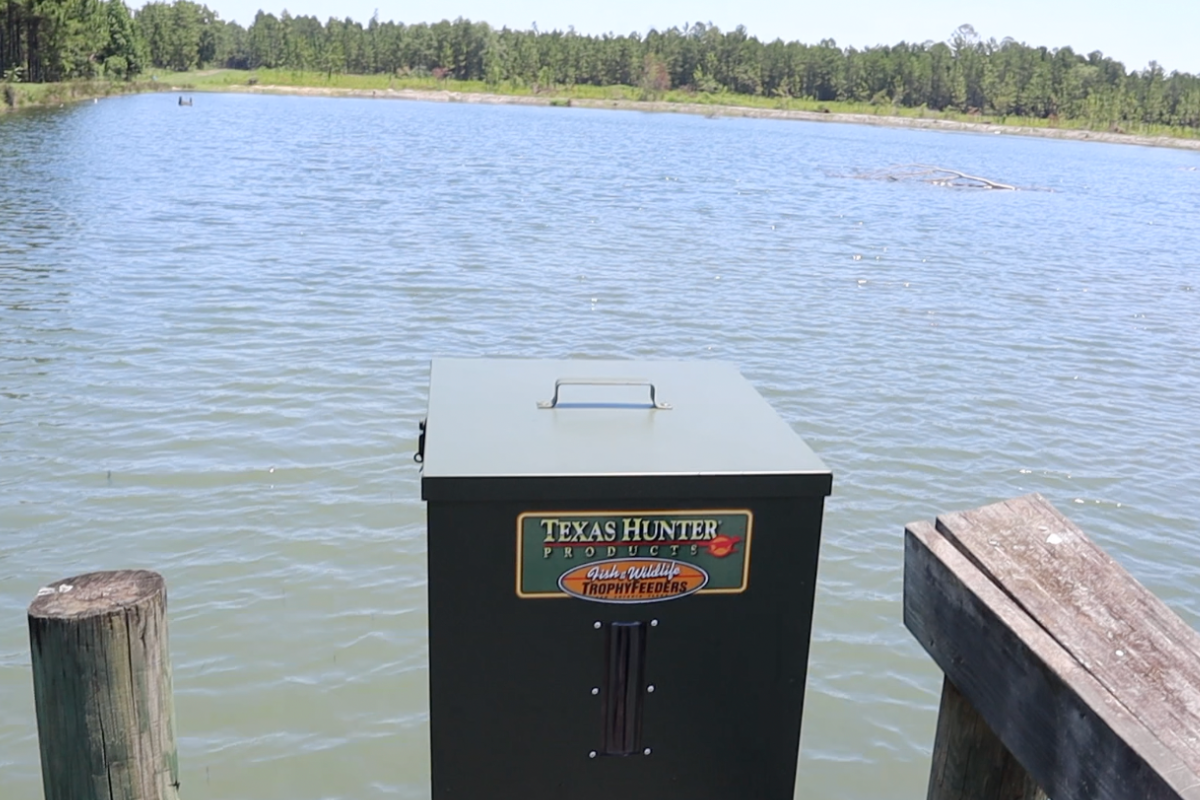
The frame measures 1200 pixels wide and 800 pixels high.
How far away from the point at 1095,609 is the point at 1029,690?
0.19 metres

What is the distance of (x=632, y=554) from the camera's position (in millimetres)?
2402

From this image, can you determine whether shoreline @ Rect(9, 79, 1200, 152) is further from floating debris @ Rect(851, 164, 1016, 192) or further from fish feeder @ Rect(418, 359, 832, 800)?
fish feeder @ Rect(418, 359, 832, 800)

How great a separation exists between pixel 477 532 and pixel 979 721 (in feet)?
3.39

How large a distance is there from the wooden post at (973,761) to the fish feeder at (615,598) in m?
0.35

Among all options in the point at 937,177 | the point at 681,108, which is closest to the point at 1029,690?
the point at 937,177

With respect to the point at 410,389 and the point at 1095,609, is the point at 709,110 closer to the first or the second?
the point at 410,389

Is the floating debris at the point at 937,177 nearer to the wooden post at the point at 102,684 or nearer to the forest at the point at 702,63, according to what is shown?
the wooden post at the point at 102,684

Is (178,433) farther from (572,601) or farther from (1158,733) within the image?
(1158,733)

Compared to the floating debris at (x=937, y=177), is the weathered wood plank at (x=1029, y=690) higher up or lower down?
higher up

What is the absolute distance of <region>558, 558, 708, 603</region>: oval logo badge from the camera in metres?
2.40

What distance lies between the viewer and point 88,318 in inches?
464

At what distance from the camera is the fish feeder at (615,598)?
234 cm

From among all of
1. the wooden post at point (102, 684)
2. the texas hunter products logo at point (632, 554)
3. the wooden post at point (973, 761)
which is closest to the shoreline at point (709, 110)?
the wooden post at point (102, 684)

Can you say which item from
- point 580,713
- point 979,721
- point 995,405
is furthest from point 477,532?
point 995,405
